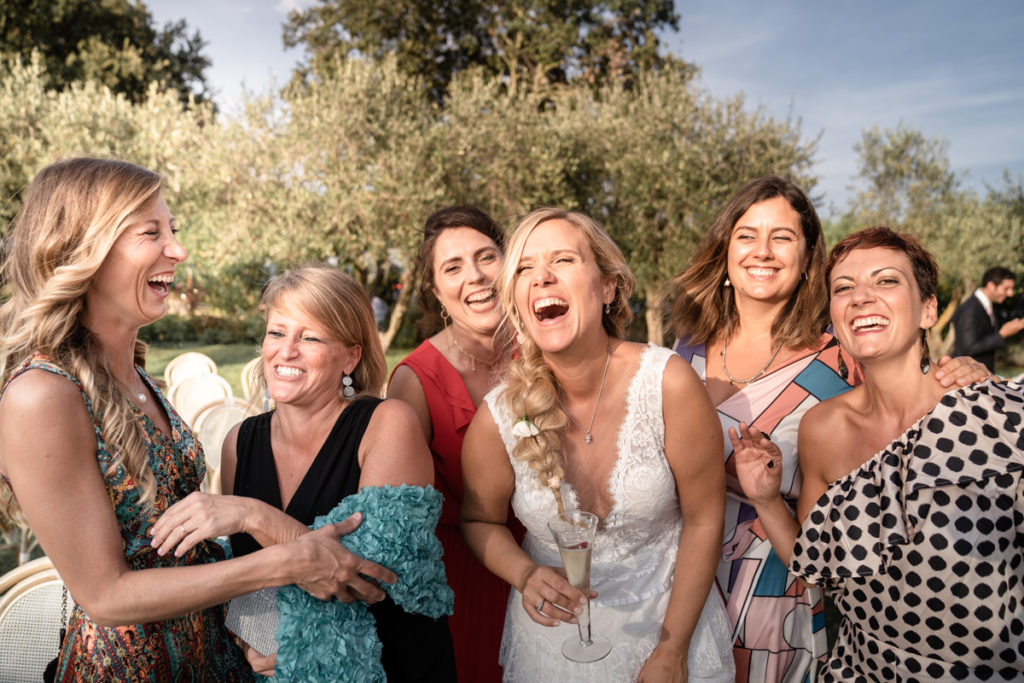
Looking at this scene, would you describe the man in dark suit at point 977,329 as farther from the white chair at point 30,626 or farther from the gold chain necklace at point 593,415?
the white chair at point 30,626

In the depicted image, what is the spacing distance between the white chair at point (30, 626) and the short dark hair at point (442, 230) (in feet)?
6.13

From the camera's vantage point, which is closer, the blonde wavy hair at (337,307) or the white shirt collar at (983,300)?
the blonde wavy hair at (337,307)

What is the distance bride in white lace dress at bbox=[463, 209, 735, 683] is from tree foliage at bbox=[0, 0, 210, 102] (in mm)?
20266

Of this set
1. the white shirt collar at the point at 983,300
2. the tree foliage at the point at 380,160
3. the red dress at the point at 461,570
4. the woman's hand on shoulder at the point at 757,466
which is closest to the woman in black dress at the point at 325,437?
the red dress at the point at 461,570

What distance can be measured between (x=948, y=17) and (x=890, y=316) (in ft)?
66.1

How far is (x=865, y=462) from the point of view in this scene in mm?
2029

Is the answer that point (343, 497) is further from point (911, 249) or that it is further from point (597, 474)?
point (911, 249)

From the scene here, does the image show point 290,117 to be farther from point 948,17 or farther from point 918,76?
point 948,17

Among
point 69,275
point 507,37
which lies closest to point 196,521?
point 69,275

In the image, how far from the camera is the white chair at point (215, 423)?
470cm

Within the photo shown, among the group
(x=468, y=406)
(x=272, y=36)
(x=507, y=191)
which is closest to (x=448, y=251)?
(x=468, y=406)

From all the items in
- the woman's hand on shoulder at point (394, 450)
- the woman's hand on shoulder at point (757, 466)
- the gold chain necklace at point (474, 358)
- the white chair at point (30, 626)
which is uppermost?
the gold chain necklace at point (474, 358)

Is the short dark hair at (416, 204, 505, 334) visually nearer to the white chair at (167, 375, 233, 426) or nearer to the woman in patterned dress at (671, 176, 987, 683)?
the woman in patterned dress at (671, 176, 987, 683)

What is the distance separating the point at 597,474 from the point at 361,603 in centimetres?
85
